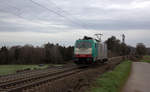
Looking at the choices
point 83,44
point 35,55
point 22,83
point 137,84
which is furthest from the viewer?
point 35,55

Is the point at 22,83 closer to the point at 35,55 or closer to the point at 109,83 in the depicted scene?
the point at 109,83

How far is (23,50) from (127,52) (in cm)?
4157

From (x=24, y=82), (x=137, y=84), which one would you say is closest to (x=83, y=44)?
(x=137, y=84)

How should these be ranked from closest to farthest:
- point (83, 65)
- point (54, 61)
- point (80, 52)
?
point (80, 52), point (83, 65), point (54, 61)

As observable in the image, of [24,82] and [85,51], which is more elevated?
[85,51]

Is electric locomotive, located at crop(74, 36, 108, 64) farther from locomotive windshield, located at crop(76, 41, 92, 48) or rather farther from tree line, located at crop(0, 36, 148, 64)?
tree line, located at crop(0, 36, 148, 64)

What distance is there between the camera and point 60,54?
68750mm

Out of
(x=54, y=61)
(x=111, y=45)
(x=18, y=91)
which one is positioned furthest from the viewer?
(x=111, y=45)

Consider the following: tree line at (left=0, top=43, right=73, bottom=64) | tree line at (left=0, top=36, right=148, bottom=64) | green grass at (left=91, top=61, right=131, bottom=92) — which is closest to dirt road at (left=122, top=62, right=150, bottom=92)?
green grass at (left=91, top=61, right=131, bottom=92)

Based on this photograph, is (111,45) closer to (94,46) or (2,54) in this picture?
(2,54)

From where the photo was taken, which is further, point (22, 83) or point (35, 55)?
point (35, 55)

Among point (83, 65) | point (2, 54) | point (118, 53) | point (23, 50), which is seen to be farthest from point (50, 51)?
point (83, 65)

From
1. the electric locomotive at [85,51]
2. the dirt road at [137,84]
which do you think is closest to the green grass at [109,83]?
the dirt road at [137,84]

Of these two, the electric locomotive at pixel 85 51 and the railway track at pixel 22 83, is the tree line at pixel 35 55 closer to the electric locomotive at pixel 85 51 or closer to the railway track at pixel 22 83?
the electric locomotive at pixel 85 51
